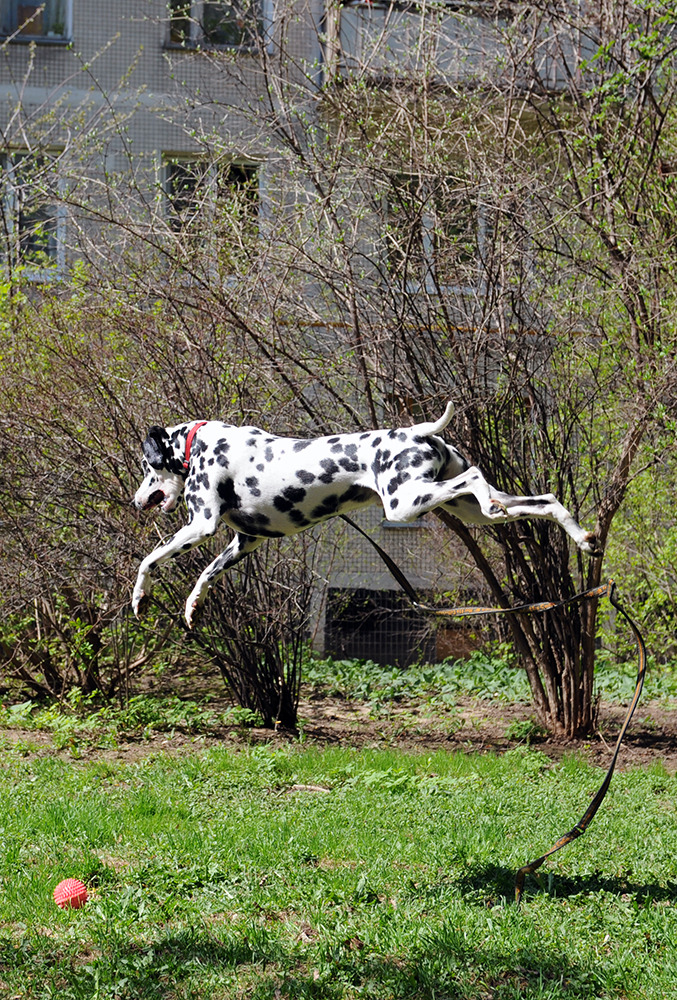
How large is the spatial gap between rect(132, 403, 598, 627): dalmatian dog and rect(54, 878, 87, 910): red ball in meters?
2.10

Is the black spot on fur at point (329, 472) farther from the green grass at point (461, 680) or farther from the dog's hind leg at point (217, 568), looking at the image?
the green grass at point (461, 680)

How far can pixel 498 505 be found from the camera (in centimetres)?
389

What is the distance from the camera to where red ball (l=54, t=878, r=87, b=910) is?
5.64 m

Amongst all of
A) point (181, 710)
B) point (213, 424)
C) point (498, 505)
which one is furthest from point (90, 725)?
point (498, 505)

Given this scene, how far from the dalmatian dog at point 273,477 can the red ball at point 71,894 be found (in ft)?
6.88

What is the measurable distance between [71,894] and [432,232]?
221 inches

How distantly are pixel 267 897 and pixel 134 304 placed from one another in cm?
578

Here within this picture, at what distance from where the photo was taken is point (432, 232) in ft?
28.2

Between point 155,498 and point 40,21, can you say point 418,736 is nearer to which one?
point 155,498

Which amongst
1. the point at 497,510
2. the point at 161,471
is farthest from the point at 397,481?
the point at 161,471

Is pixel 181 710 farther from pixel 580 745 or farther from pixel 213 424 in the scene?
pixel 213 424

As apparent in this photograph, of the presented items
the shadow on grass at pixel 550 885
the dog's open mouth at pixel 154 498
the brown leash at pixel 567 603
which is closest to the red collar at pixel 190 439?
the dog's open mouth at pixel 154 498

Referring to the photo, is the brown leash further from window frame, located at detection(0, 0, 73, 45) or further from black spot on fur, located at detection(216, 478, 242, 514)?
window frame, located at detection(0, 0, 73, 45)

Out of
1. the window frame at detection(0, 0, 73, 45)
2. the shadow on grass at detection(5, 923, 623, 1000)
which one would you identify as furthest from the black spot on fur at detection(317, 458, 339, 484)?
the window frame at detection(0, 0, 73, 45)
